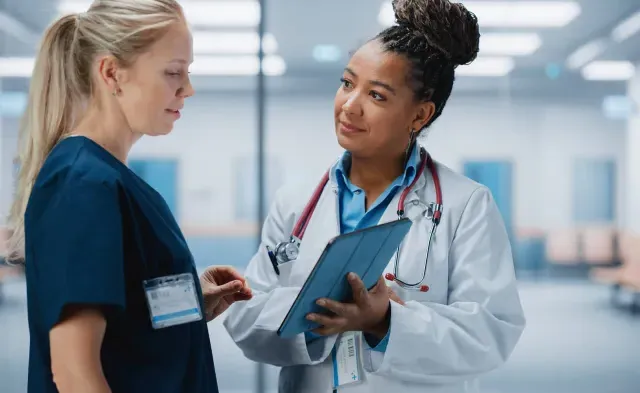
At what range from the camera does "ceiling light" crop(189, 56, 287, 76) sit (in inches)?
139

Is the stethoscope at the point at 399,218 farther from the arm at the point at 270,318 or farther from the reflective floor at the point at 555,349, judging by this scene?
the reflective floor at the point at 555,349

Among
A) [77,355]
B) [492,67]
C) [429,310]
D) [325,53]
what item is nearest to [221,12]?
[325,53]

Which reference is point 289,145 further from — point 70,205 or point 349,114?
point 70,205

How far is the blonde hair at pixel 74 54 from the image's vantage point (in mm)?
1009

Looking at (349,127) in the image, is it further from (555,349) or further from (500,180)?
(555,349)

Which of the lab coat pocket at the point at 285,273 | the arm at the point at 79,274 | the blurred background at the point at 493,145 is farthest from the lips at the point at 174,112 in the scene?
the blurred background at the point at 493,145

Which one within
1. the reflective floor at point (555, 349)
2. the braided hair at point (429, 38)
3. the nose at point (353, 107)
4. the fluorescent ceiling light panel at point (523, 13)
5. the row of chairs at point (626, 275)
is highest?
the fluorescent ceiling light panel at point (523, 13)

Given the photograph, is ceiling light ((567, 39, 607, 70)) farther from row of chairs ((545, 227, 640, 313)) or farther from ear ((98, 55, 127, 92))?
ear ((98, 55, 127, 92))


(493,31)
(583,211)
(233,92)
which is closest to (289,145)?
(233,92)

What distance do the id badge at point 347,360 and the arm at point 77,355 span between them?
55cm

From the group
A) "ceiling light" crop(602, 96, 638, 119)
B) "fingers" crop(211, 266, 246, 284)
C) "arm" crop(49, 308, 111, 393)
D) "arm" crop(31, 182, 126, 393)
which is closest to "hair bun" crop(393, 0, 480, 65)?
"fingers" crop(211, 266, 246, 284)

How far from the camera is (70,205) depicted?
35.4 inches

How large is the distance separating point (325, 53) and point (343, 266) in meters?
2.76

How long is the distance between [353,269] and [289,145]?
2.56 m
